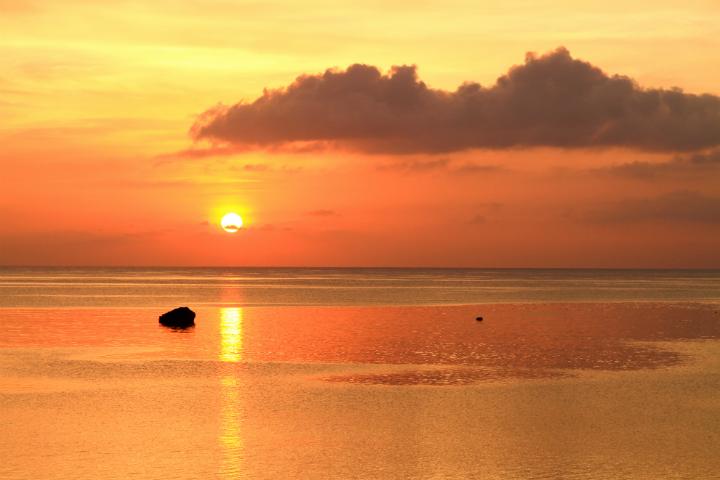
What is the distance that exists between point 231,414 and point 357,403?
5.66 metres

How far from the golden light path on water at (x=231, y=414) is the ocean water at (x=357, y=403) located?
0.13 metres

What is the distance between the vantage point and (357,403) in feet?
125

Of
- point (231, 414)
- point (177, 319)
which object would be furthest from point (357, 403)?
point (177, 319)

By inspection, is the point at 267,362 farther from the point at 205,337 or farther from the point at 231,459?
the point at 231,459

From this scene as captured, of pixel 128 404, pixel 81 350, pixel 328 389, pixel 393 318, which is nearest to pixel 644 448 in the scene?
pixel 328 389

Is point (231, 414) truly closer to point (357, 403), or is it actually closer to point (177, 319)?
point (357, 403)

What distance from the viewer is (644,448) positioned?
2967 centimetres

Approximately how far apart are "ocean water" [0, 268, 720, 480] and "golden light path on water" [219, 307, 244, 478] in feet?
0.41

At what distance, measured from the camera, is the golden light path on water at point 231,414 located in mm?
27117

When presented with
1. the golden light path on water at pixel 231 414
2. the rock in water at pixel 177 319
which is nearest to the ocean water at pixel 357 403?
the golden light path on water at pixel 231 414

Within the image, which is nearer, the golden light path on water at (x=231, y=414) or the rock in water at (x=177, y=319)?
the golden light path on water at (x=231, y=414)

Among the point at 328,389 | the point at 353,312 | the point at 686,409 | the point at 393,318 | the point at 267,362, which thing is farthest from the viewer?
the point at 353,312

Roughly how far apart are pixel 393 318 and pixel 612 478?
63206mm

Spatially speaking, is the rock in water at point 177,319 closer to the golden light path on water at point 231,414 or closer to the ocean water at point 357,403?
the ocean water at point 357,403
